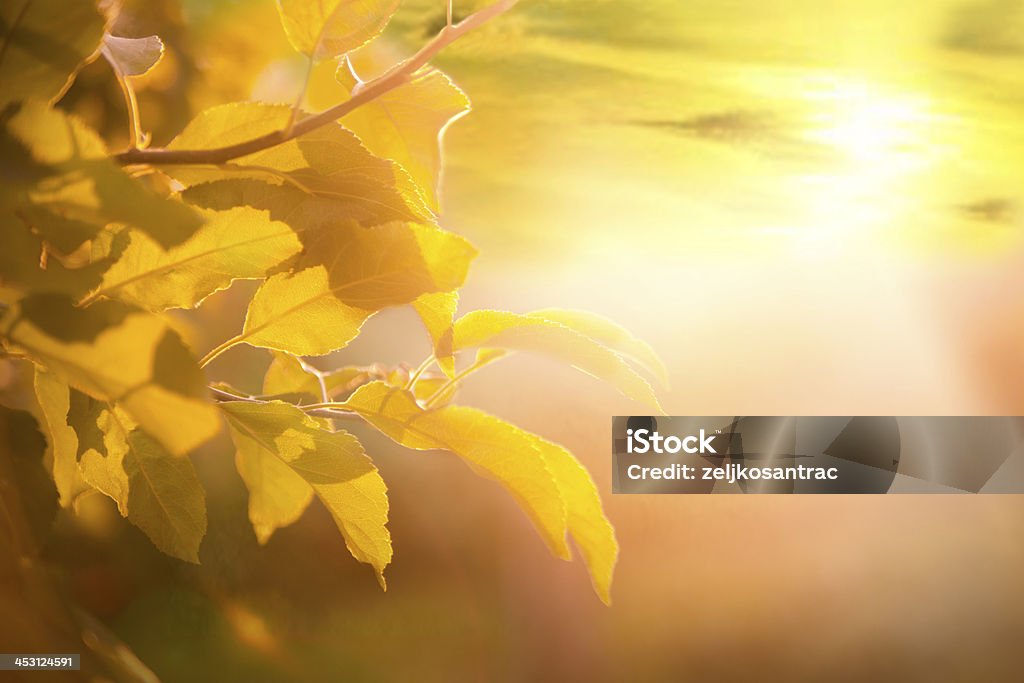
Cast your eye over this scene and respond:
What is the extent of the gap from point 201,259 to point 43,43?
0.12 feet

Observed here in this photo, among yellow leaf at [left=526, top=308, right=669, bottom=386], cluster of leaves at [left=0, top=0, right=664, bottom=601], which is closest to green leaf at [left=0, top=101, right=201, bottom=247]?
cluster of leaves at [left=0, top=0, right=664, bottom=601]

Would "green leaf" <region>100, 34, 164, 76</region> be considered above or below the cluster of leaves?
above

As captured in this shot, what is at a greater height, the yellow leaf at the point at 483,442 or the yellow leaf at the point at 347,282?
the yellow leaf at the point at 347,282

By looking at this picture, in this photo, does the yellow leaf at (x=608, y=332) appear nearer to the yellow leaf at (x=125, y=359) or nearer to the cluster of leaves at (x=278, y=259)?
the cluster of leaves at (x=278, y=259)

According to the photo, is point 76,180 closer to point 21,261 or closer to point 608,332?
point 21,261

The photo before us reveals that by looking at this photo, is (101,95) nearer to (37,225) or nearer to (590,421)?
(37,225)

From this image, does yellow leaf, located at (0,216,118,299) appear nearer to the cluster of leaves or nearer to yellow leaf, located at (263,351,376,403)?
the cluster of leaves

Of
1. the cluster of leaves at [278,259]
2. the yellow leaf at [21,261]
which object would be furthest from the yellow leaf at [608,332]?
the yellow leaf at [21,261]

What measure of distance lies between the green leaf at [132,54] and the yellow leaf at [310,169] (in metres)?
0.04

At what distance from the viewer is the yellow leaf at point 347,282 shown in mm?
140

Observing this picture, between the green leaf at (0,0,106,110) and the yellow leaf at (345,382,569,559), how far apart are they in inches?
2.8

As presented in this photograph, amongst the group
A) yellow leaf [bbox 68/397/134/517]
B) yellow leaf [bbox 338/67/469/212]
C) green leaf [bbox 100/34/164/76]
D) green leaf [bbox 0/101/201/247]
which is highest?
green leaf [bbox 100/34/164/76]

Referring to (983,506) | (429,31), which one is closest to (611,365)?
(429,31)

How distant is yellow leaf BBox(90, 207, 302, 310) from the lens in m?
0.13
